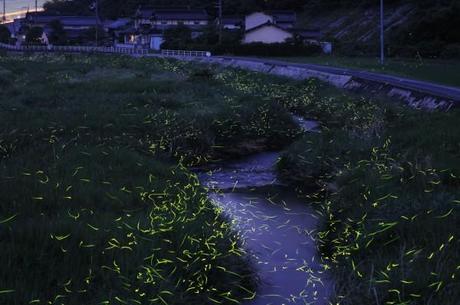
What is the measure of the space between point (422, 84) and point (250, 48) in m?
40.5

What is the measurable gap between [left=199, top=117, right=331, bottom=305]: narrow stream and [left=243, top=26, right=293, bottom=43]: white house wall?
57818mm

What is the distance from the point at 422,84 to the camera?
25.8 m

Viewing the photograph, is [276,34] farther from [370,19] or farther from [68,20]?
[68,20]

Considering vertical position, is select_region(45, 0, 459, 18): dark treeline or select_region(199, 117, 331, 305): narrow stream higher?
select_region(45, 0, 459, 18): dark treeline

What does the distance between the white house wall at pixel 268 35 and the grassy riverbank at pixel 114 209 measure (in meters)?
54.5

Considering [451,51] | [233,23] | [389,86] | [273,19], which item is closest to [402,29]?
[451,51]

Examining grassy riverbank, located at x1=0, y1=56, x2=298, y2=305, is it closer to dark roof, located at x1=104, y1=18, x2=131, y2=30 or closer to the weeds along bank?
the weeds along bank

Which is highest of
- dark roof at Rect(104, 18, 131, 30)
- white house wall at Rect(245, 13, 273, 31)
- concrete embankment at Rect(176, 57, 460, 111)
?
dark roof at Rect(104, 18, 131, 30)

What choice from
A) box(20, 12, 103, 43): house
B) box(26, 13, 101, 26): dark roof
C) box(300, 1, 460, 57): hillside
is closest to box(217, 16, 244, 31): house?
box(300, 1, 460, 57): hillside

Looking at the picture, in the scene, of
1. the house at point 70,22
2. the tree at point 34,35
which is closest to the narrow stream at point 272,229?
the tree at point 34,35

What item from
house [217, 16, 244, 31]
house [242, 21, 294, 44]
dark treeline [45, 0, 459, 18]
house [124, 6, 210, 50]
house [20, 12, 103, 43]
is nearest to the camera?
dark treeline [45, 0, 459, 18]

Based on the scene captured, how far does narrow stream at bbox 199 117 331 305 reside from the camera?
7.59 meters

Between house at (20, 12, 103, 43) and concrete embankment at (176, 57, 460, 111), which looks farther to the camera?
house at (20, 12, 103, 43)

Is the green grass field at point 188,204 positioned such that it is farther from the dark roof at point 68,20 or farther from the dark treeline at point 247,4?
the dark roof at point 68,20
